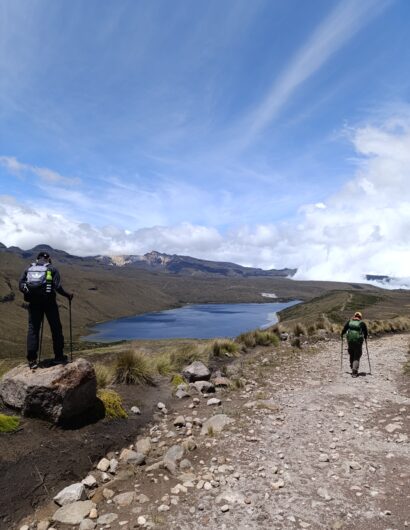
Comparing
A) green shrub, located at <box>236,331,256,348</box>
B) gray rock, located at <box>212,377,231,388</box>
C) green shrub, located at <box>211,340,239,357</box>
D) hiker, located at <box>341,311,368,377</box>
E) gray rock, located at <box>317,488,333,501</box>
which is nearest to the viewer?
gray rock, located at <box>317,488,333,501</box>

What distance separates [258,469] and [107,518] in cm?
303

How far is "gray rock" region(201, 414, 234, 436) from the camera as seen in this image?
995 cm

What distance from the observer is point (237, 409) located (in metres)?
11.6

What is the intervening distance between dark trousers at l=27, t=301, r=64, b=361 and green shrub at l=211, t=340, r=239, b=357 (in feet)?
34.4

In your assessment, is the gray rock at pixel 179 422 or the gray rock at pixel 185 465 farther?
the gray rock at pixel 179 422

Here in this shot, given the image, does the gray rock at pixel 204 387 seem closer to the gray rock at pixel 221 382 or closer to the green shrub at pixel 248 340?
the gray rock at pixel 221 382

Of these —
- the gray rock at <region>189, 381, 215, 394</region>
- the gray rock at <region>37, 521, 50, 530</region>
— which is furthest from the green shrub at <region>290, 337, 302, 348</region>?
the gray rock at <region>37, 521, 50, 530</region>

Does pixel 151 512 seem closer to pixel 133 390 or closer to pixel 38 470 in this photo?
pixel 38 470

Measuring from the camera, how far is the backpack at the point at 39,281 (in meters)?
10.2

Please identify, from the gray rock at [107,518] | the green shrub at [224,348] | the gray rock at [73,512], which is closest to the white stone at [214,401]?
the gray rock at [73,512]

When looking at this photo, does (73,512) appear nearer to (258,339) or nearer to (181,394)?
(181,394)

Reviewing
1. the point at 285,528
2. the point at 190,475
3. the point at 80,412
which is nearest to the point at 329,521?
the point at 285,528

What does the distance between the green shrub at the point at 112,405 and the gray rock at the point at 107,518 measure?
3.93m

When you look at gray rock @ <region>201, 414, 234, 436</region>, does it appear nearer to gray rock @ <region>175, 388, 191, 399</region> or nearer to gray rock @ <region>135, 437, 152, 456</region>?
gray rock @ <region>135, 437, 152, 456</region>
